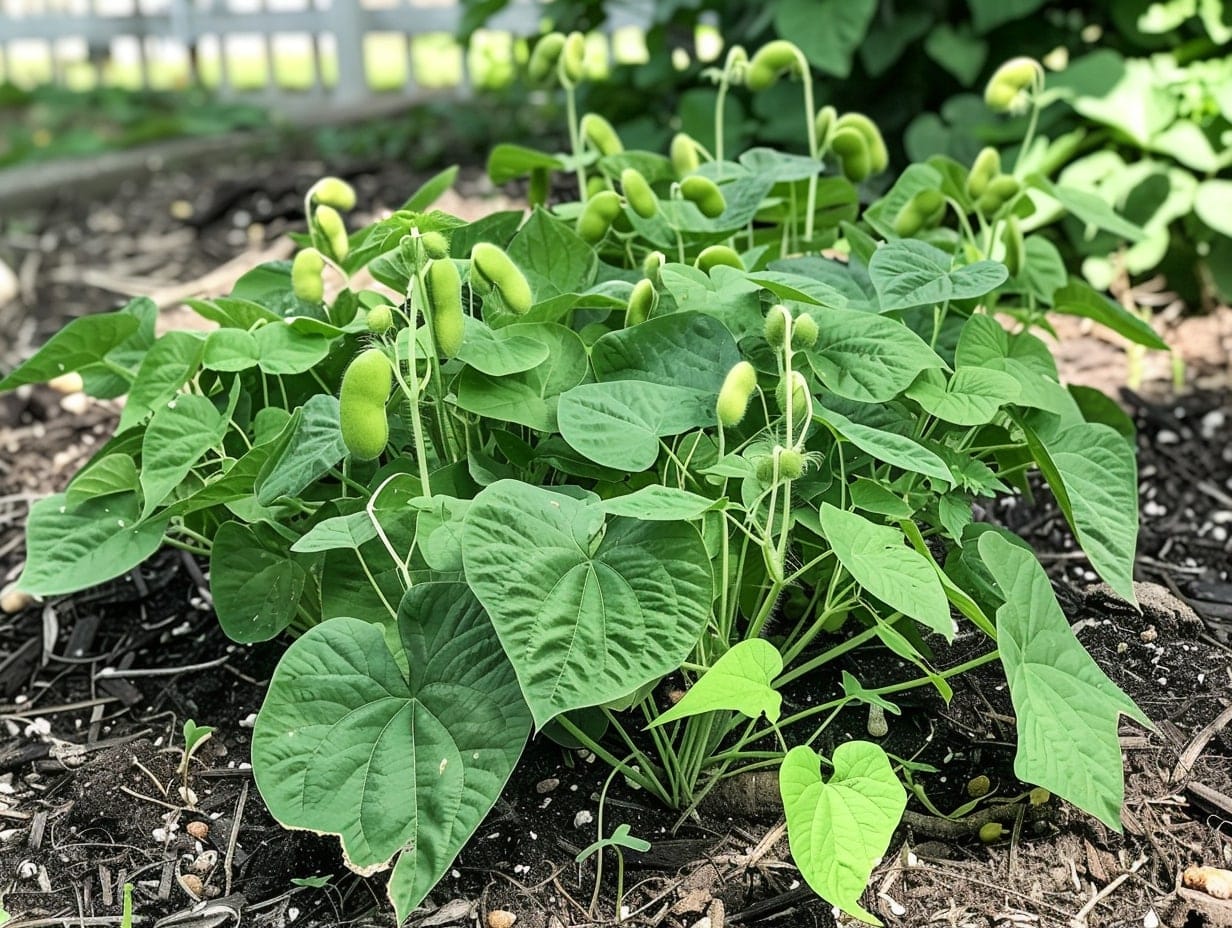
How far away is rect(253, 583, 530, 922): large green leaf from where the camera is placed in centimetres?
132

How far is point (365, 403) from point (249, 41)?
6.04m

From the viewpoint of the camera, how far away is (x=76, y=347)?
1969 mm

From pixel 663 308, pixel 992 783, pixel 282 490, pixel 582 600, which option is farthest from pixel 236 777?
pixel 992 783

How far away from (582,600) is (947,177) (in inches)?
48.9

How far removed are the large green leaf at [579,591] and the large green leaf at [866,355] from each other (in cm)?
35

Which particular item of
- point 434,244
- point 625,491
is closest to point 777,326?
point 625,491

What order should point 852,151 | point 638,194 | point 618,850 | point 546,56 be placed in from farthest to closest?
point 546,56 → point 852,151 → point 638,194 → point 618,850

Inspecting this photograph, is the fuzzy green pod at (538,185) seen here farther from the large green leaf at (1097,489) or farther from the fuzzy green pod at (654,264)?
the large green leaf at (1097,489)

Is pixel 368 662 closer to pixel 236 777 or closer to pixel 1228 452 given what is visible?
pixel 236 777

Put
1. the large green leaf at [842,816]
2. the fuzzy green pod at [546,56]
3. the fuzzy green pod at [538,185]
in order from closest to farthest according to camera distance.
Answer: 1. the large green leaf at [842,816]
2. the fuzzy green pod at [546,56]
3. the fuzzy green pod at [538,185]

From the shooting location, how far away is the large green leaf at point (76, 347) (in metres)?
1.93

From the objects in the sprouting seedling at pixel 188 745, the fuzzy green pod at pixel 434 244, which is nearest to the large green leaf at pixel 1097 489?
the fuzzy green pod at pixel 434 244

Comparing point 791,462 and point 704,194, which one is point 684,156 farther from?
point 791,462

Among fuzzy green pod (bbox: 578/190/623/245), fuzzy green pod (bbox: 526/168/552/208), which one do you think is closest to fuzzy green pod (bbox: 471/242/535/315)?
fuzzy green pod (bbox: 578/190/623/245)
